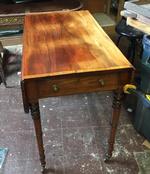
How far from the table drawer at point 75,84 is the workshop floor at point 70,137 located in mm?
595

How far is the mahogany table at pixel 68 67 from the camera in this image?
3.27 feet

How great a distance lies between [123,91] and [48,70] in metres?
0.39

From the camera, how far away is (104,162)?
1.45 meters

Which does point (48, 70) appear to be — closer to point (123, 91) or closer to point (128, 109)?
point (123, 91)

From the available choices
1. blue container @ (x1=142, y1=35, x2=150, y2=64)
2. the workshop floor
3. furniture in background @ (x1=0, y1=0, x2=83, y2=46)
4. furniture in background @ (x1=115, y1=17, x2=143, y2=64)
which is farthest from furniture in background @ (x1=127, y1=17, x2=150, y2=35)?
furniture in background @ (x1=0, y1=0, x2=83, y2=46)

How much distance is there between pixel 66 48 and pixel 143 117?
750 millimetres

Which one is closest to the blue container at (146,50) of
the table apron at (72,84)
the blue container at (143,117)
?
the blue container at (143,117)

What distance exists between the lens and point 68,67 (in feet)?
3.36

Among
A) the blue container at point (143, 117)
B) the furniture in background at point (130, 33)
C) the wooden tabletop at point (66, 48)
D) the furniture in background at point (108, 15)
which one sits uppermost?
the wooden tabletop at point (66, 48)

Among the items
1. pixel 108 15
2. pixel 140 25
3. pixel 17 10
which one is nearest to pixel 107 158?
pixel 140 25

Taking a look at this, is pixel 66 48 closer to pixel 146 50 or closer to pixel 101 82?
pixel 101 82

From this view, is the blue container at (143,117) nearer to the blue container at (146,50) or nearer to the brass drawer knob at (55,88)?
the blue container at (146,50)

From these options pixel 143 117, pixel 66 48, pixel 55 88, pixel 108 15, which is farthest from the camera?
pixel 108 15

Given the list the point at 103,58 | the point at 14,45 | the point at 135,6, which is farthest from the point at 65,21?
the point at 14,45
